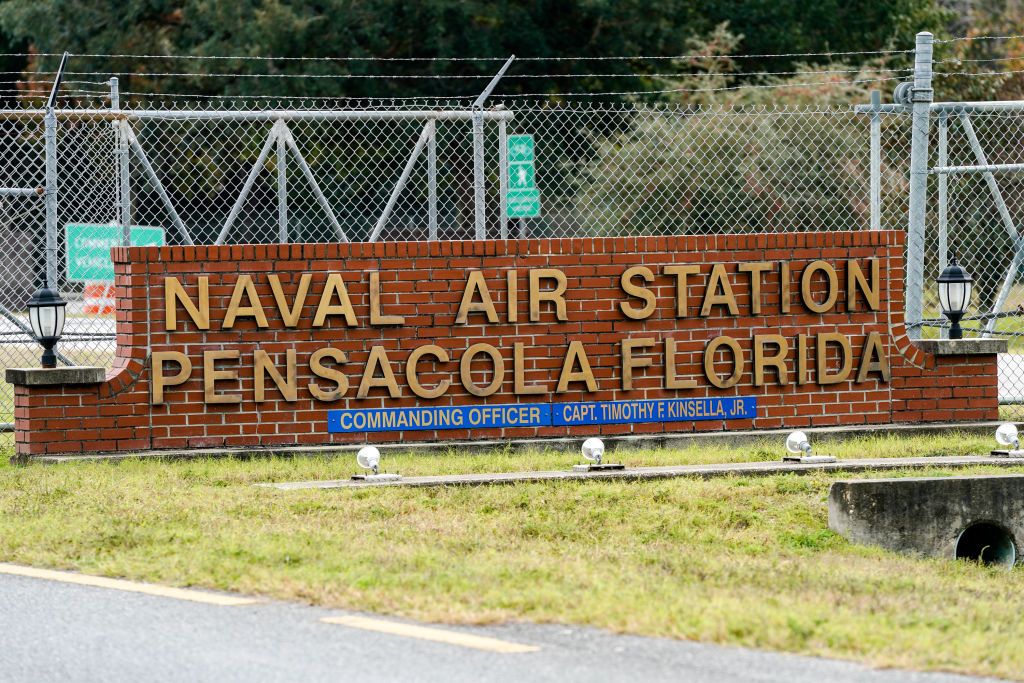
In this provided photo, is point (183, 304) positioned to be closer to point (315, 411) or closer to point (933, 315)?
point (315, 411)

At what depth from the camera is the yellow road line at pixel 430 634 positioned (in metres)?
5.74

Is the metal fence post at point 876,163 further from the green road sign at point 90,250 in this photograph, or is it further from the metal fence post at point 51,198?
the metal fence post at point 51,198

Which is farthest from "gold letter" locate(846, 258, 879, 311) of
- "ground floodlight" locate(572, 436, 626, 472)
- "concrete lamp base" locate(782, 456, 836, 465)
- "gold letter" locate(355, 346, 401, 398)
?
"gold letter" locate(355, 346, 401, 398)

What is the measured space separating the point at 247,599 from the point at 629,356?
15.5 feet

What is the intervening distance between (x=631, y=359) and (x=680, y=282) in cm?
63

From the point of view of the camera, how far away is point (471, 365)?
10656 millimetres

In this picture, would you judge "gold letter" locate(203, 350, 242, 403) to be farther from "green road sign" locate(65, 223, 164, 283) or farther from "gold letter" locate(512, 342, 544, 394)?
"green road sign" locate(65, 223, 164, 283)

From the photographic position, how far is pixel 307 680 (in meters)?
5.37

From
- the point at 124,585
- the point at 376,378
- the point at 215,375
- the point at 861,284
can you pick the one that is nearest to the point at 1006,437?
the point at 861,284

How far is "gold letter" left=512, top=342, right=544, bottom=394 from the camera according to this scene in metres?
10.7

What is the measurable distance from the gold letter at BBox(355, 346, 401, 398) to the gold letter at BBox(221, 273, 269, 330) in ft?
2.41

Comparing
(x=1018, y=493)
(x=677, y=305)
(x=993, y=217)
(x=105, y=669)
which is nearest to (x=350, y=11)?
(x=993, y=217)

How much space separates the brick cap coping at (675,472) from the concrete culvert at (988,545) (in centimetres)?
63

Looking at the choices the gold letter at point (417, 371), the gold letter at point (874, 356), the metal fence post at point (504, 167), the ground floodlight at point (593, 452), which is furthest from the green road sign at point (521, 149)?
the ground floodlight at point (593, 452)
